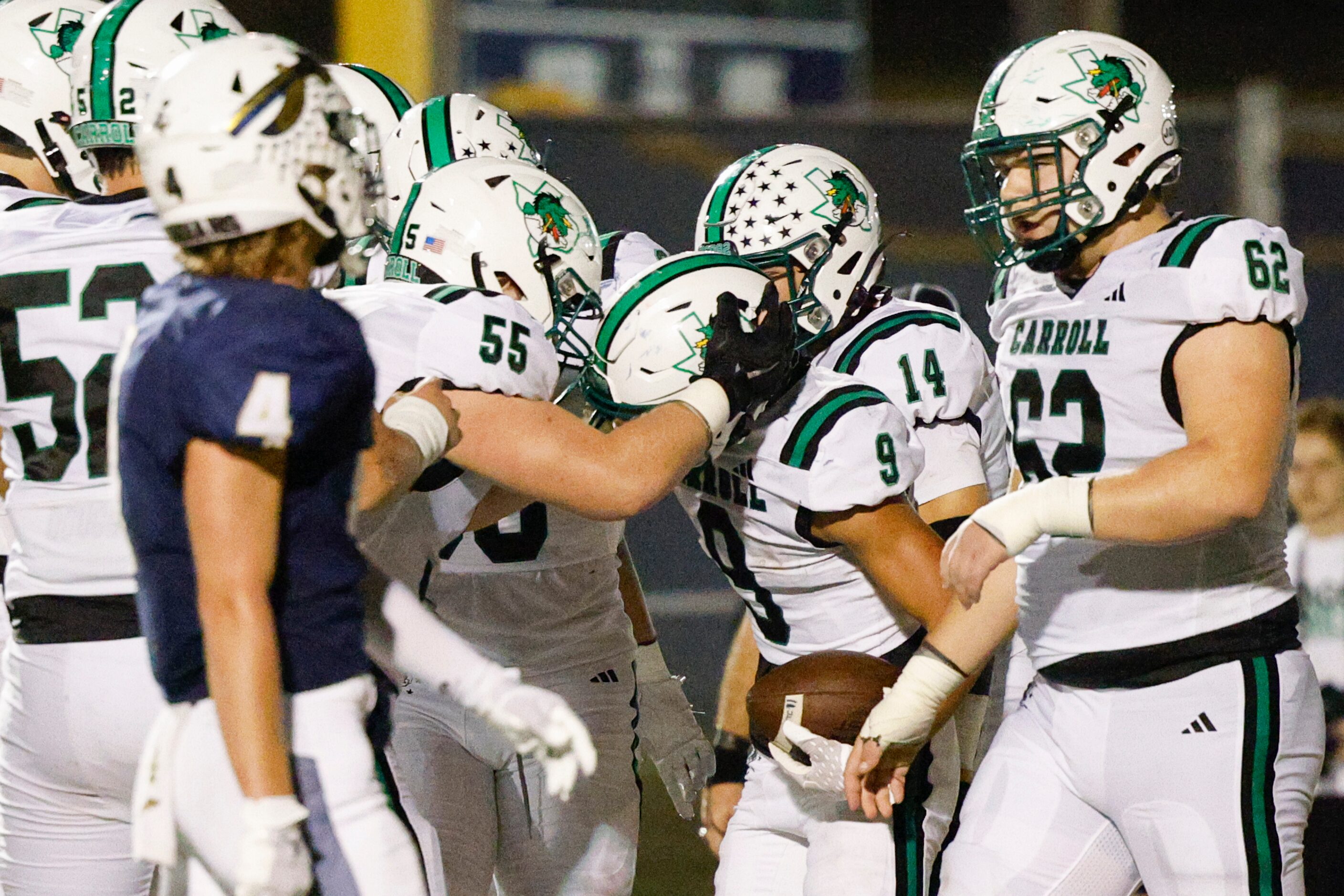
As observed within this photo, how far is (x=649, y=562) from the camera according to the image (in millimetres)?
6918

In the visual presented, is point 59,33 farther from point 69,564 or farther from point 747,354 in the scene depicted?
point 747,354

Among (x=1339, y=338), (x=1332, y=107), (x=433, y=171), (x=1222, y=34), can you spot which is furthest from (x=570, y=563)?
(x=1222, y=34)

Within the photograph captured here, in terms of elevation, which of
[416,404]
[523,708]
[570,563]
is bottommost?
[570,563]

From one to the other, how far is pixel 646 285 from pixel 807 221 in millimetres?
867

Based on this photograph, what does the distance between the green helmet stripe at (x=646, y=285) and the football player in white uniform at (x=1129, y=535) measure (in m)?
0.51

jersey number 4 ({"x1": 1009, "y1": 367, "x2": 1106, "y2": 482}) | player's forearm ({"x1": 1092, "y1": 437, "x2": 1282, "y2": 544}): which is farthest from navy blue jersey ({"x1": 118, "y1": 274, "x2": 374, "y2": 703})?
jersey number 4 ({"x1": 1009, "y1": 367, "x2": 1106, "y2": 482})

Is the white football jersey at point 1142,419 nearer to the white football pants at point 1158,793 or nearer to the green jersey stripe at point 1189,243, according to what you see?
the green jersey stripe at point 1189,243

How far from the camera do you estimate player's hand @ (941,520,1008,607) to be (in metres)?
2.58

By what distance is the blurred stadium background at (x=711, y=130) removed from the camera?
6.91 m

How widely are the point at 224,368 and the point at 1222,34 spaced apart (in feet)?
66.8

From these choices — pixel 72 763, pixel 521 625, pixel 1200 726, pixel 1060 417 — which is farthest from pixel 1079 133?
pixel 72 763

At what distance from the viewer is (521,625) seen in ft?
10.4

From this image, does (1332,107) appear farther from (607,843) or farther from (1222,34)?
(607,843)

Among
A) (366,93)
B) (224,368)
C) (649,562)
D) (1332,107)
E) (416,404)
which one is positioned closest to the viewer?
(224,368)
